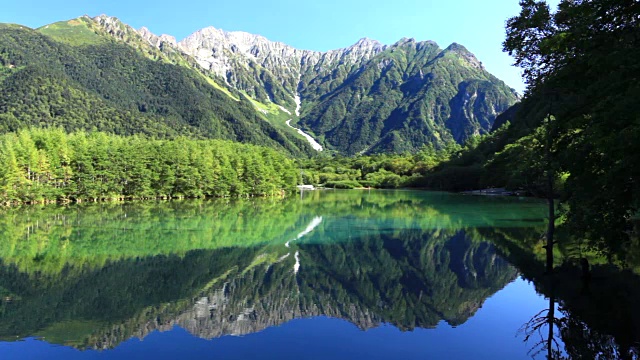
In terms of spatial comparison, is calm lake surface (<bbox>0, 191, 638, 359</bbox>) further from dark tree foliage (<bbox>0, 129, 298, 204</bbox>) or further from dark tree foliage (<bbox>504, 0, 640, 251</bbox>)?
dark tree foliage (<bbox>0, 129, 298, 204</bbox>)

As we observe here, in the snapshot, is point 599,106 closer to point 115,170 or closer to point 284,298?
point 284,298

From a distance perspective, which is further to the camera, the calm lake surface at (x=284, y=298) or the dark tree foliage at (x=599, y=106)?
the calm lake surface at (x=284, y=298)

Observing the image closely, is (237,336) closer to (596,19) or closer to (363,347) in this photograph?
(363,347)

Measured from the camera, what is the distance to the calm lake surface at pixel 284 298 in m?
12.7

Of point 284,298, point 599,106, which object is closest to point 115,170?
point 284,298

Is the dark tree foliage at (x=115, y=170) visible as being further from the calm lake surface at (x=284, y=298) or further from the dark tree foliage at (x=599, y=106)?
the dark tree foliage at (x=599, y=106)

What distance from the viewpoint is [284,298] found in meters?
18.2

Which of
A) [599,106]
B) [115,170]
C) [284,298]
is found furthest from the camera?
[115,170]

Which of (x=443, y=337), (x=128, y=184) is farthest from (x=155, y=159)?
(x=443, y=337)

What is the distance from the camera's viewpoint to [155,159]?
270ft

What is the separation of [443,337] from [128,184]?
250 ft

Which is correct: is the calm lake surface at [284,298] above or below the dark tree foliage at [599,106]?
below

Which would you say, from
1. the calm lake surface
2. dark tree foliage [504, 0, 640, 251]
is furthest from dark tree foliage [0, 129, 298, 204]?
dark tree foliage [504, 0, 640, 251]

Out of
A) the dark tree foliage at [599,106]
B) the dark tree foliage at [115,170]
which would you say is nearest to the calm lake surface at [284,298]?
the dark tree foliage at [599,106]
